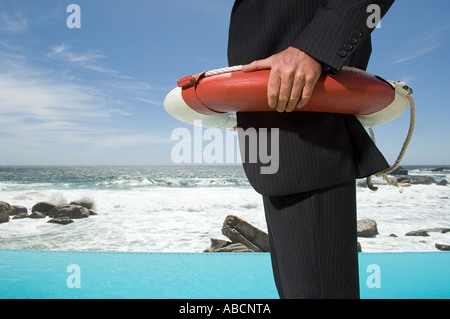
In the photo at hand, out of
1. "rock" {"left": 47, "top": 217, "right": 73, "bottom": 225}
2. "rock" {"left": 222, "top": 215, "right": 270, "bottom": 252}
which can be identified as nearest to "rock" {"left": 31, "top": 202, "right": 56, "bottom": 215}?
"rock" {"left": 47, "top": 217, "right": 73, "bottom": 225}

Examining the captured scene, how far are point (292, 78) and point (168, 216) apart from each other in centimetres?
967

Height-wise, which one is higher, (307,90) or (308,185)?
(307,90)

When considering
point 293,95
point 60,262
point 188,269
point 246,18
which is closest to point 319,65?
point 293,95

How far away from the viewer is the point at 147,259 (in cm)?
279

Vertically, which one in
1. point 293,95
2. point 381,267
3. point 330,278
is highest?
point 293,95

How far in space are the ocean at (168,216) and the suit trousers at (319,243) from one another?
5.05 meters

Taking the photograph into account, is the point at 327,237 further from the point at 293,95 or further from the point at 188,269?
the point at 188,269

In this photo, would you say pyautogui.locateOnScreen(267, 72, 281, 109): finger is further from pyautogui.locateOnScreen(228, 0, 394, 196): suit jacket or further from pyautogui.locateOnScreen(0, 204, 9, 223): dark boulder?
pyautogui.locateOnScreen(0, 204, 9, 223): dark boulder

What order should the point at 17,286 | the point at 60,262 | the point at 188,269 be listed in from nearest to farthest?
the point at 17,286
the point at 188,269
the point at 60,262

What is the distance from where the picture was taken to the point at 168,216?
31.8 ft

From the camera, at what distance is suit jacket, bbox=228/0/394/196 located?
459mm

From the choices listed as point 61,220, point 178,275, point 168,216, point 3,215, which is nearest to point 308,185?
point 178,275

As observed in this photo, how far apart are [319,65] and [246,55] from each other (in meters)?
0.17

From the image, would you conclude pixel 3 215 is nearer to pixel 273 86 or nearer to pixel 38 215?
pixel 38 215
